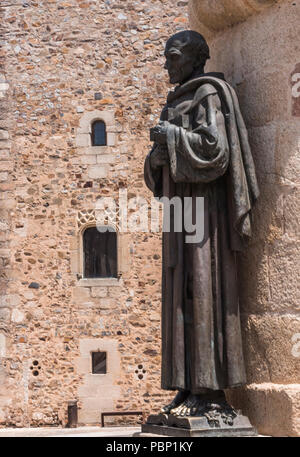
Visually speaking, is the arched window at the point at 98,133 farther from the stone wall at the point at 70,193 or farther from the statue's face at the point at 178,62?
the statue's face at the point at 178,62

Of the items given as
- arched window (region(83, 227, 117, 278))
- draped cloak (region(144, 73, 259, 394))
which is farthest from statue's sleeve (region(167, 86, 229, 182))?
arched window (region(83, 227, 117, 278))

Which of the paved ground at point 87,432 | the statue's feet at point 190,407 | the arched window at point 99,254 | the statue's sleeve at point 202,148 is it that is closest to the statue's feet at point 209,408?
the statue's feet at point 190,407

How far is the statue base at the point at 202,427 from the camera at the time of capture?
3877mm

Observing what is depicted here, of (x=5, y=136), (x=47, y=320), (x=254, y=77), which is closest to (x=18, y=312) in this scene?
(x=47, y=320)

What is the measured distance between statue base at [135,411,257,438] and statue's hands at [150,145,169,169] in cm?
104

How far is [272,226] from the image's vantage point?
13.8 ft

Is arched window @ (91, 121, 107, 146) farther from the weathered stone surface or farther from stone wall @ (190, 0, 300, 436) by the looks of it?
the weathered stone surface

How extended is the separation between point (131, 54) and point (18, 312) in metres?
4.57

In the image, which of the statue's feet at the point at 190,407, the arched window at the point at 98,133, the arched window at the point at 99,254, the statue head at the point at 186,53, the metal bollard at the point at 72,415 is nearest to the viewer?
the statue's feet at the point at 190,407

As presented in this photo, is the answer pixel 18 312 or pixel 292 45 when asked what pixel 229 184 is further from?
pixel 18 312

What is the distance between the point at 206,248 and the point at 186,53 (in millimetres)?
875

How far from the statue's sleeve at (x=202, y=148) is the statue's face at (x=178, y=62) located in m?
0.26

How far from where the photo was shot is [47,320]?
52.8 ft

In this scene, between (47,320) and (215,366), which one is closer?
(215,366)
